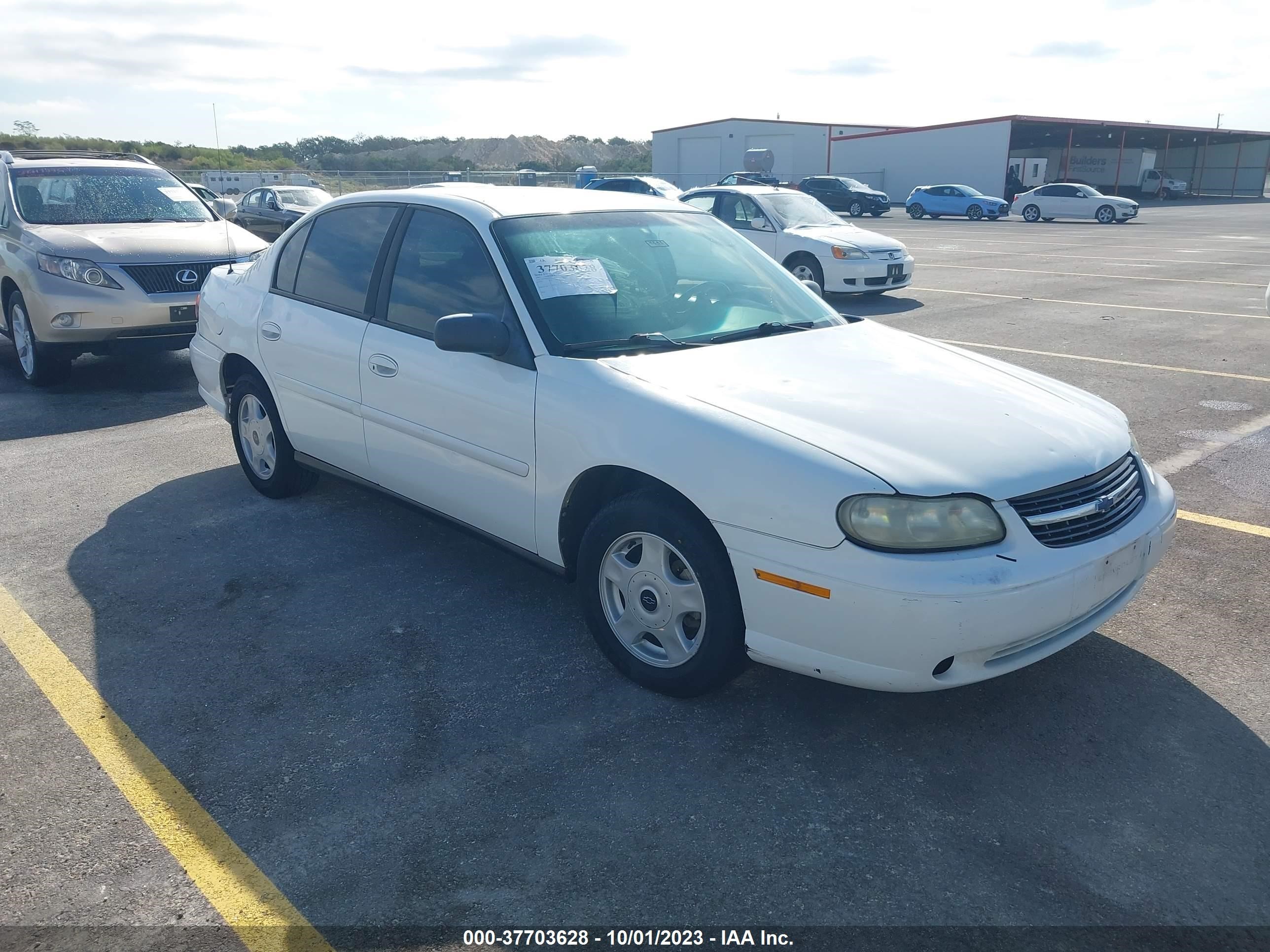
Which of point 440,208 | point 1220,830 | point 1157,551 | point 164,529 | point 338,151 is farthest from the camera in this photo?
point 338,151

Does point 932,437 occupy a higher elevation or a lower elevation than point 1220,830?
higher

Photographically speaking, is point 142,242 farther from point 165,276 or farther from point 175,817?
point 175,817

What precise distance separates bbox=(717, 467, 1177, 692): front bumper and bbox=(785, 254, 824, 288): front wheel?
35.3ft

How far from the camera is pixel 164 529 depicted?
213 inches

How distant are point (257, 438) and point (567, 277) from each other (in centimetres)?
254

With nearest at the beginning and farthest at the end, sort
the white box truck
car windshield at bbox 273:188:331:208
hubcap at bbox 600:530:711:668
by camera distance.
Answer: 1. hubcap at bbox 600:530:711:668
2. car windshield at bbox 273:188:331:208
3. the white box truck

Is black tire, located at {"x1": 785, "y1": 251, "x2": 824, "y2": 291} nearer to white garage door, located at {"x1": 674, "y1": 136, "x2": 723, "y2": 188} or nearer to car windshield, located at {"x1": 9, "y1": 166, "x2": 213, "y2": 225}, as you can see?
car windshield, located at {"x1": 9, "y1": 166, "x2": 213, "y2": 225}

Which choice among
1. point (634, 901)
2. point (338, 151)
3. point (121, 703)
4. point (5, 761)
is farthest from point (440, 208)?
point (338, 151)

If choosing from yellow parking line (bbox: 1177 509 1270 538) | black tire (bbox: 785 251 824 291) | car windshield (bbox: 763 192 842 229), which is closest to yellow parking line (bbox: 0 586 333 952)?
yellow parking line (bbox: 1177 509 1270 538)

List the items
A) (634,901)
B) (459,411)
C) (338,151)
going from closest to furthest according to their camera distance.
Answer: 1. (634,901)
2. (459,411)
3. (338,151)

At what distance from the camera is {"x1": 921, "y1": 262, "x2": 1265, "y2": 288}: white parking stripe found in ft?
52.4

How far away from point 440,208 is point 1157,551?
314 centimetres

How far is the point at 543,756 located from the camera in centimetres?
331

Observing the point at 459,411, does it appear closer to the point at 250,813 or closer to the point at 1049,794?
the point at 250,813
